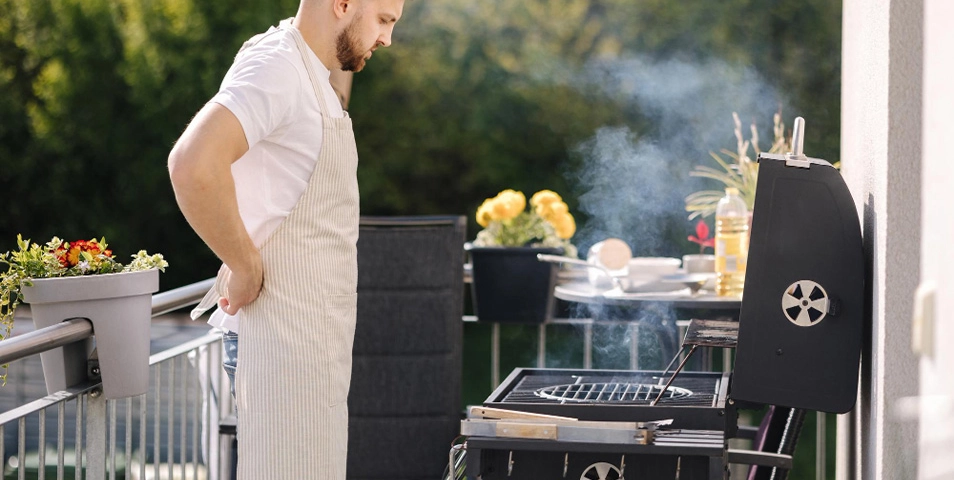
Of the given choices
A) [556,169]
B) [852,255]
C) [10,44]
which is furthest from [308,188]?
[10,44]

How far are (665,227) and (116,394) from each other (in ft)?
31.5

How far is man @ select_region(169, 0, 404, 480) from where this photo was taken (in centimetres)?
175

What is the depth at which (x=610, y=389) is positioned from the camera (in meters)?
2.20

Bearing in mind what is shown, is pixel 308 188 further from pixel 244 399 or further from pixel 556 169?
pixel 556 169

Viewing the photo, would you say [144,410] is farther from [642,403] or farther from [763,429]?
[763,429]

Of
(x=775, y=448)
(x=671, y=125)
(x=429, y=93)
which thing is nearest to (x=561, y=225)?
(x=775, y=448)

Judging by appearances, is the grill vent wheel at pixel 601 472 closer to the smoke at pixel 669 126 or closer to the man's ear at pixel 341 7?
the man's ear at pixel 341 7

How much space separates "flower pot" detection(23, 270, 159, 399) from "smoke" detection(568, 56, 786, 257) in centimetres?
778

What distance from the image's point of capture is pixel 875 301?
1.76 m

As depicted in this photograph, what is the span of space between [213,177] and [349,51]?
418 millimetres

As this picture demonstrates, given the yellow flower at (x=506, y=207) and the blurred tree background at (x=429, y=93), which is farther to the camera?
the blurred tree background at (x=429, y=93)

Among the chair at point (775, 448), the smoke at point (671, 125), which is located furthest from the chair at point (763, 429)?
the smoke at point (671, 125)

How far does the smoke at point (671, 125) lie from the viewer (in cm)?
1078

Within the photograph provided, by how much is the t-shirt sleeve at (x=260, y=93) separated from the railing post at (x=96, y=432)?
759 millimetres
